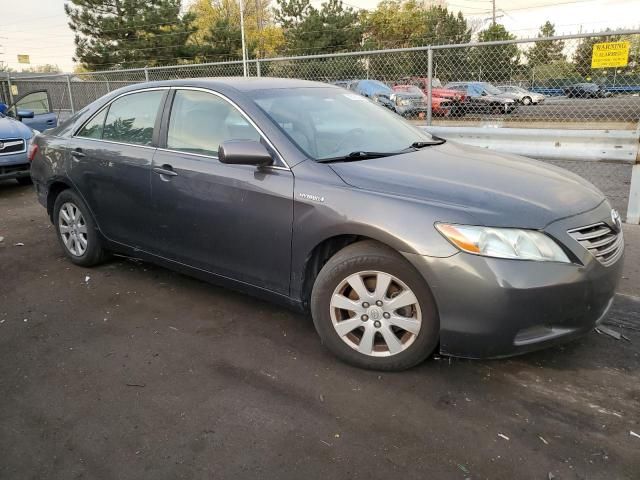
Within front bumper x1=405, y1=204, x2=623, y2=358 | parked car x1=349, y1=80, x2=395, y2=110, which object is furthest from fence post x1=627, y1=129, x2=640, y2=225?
parked car x1=349, y1=80, x2=395, y2=110

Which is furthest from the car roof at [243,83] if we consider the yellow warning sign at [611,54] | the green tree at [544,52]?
the green tree at [544,52]

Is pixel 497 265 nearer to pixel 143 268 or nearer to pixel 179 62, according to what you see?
pixel 143 268

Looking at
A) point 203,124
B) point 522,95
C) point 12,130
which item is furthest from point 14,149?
point 522,95

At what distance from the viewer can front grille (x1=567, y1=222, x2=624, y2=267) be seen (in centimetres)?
274

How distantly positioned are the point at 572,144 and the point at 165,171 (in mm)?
4592

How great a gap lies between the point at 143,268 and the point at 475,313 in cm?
321

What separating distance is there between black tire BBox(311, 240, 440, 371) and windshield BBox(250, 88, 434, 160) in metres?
0.70

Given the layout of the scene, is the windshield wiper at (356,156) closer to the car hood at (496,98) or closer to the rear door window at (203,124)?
the rear door window at (203,124)

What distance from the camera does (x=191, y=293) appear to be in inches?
166

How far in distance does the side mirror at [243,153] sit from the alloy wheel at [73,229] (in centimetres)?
207

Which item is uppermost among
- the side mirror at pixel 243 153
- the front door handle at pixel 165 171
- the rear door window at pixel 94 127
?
the rear door window at pixel 94 127

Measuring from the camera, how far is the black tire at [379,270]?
109 inches

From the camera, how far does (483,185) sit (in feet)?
9.61

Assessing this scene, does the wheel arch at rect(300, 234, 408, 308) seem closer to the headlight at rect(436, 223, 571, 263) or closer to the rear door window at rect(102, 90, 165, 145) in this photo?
the headlight at rect(436, 223, 571, 263)
